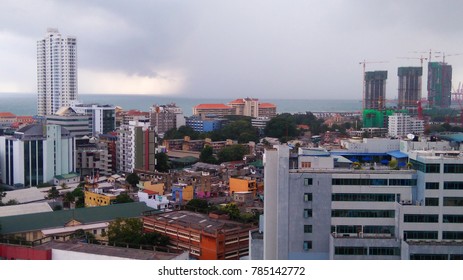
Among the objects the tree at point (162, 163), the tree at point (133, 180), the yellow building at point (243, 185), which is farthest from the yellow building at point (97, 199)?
the tree at point (162, 163)

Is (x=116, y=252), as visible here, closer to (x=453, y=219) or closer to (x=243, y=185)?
(x=453, y=219)

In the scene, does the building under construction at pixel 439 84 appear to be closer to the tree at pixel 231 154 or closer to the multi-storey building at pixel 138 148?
the tree at pixel 231 154

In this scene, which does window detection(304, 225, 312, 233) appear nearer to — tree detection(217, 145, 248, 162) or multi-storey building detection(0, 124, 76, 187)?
multi-storey building detection(0, 124, 76, 187)

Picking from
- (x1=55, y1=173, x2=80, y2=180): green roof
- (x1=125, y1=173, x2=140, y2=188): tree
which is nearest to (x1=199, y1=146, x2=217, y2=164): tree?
(x1=125, y1=173, x2=140, y2=188): tree

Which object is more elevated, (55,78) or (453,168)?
(55,78)

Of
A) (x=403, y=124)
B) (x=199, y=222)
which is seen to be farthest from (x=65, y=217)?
(x=403, y=124)
